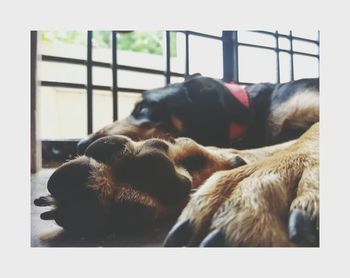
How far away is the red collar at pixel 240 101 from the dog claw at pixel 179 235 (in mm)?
352

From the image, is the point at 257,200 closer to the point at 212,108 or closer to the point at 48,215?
the point at 212,108

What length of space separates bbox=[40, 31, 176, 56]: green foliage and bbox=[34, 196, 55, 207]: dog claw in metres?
0.50

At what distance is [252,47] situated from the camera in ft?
4.15

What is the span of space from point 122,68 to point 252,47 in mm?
448

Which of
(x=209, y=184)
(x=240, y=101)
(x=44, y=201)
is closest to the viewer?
(x=209, y=184)

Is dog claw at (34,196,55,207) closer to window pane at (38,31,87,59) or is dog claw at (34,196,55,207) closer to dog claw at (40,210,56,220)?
dog claw at (40,210,56,220)

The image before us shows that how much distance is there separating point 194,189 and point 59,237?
42 centimetres

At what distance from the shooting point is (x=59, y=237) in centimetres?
108

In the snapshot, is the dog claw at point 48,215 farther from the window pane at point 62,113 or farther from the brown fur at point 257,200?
the brown fur at point 257,200

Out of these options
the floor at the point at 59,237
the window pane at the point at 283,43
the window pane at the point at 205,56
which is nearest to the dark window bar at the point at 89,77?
the floor at the point at 59,237

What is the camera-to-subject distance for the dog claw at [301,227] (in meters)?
0.88

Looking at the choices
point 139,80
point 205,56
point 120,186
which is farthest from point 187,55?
point 120,186
